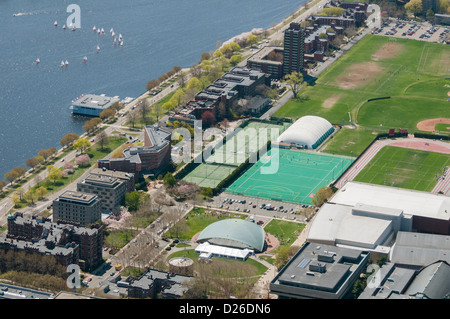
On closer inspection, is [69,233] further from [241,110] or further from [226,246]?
[241,110]

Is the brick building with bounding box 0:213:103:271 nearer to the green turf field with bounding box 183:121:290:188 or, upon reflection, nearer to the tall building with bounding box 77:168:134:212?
the tall building with bounding box 77:168:134:212

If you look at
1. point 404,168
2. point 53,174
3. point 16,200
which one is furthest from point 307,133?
point 16,200

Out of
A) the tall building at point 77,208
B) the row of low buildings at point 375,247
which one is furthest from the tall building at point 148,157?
the row of low buildings at point 375,247

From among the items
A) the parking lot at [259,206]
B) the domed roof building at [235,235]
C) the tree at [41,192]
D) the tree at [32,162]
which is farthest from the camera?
the tree at [32,162]

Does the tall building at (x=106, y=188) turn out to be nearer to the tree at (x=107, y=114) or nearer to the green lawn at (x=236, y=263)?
the green lawn at (x=236, y=263)

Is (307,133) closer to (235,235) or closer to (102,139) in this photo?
(102,139)

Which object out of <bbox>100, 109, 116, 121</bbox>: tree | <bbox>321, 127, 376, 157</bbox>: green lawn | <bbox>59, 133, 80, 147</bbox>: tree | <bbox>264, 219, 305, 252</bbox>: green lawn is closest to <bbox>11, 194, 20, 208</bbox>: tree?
<bbox>59, 133, 80, 147</bbox>: tree
